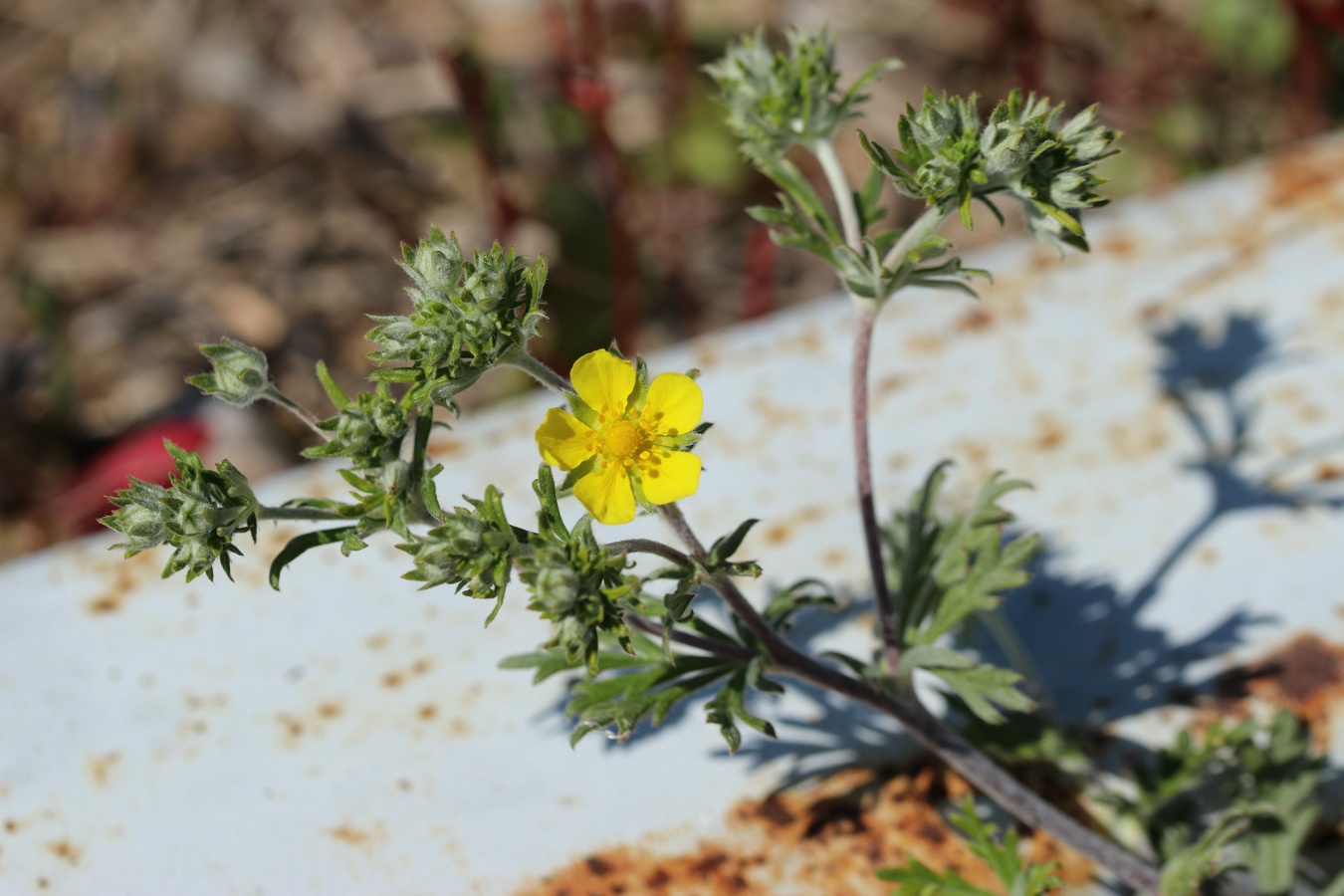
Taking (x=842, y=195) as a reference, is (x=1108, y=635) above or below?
below

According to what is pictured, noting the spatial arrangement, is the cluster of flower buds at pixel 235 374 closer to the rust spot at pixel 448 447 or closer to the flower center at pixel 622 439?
the flower center at pixel 622 439

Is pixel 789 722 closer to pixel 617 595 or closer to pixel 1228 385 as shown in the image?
pixel 617 595

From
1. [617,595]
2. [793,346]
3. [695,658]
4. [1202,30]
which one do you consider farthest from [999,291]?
[1202,30]

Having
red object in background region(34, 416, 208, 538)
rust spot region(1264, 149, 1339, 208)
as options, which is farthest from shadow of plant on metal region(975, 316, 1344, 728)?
red object in background region(34, 416, 208, 538)

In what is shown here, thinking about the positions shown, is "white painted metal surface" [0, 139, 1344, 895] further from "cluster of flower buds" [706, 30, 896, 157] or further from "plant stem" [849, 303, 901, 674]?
"cluster of flower buds" [706, 30, 896, 157]

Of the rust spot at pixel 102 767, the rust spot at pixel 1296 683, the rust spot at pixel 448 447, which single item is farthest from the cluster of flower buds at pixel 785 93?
the rust spot at pixel 102 767

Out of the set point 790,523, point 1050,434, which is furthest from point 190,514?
point 1050,434

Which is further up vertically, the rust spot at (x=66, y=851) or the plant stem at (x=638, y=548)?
the rust spot at (x=66, y=851)

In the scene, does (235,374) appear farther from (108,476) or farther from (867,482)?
(108,476)
